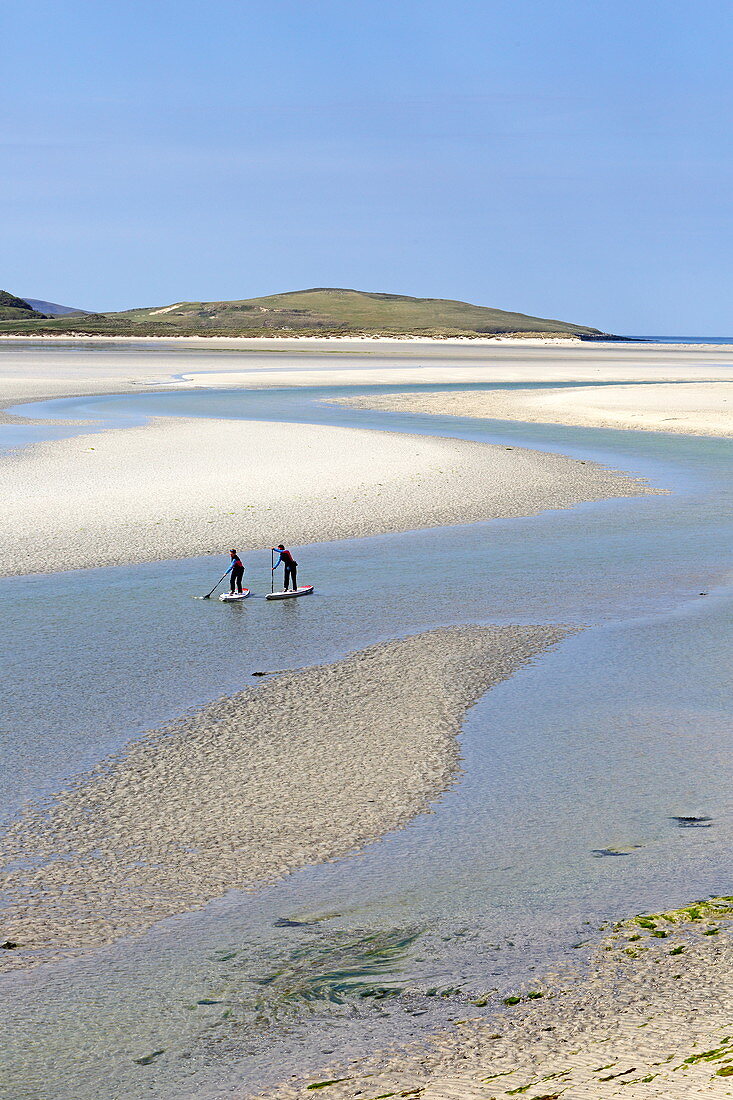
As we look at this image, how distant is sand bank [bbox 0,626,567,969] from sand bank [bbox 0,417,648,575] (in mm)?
9168

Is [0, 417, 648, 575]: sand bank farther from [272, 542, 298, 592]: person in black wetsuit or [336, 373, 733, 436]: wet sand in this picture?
[336, 373, 733, 436]: wet sand

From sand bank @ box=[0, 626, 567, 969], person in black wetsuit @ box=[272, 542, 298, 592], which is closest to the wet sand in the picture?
person in black wetsuit @ box=[272, 542, 298, 592]

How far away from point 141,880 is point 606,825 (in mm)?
4199

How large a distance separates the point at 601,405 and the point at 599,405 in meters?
0.10

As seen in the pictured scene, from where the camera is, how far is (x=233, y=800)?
10.9 metres

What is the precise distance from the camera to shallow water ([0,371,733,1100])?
732 cm

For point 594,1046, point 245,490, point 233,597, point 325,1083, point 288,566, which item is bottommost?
point 325,1083

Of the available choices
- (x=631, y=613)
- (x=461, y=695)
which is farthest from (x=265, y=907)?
(x=631, y=613)

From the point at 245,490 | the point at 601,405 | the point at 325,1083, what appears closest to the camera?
the point at 325,1083

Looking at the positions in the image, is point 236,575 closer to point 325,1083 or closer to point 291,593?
point 291,593

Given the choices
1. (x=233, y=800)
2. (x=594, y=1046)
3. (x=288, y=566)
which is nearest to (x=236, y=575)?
(x=288, y=566)

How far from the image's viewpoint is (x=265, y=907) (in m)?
8.88

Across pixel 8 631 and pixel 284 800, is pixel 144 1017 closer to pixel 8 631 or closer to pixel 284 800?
pixel 284 800

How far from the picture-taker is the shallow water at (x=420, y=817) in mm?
7320
